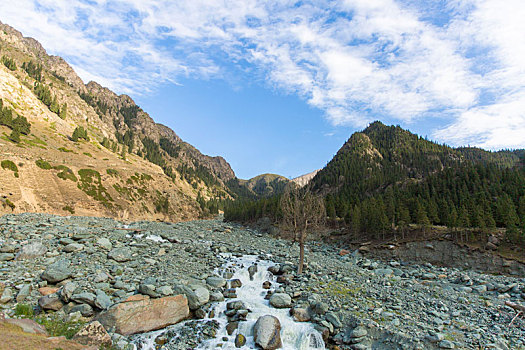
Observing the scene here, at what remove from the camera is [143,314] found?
48.5 ft

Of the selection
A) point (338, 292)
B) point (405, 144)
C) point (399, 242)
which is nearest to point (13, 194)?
point (338, 292)

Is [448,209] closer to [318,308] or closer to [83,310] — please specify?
[318,308]

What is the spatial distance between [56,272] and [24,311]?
3.58 m

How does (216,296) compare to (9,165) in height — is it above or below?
below

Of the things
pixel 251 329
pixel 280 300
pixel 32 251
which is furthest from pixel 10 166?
pixel 280 300

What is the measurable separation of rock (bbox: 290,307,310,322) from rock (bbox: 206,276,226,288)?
6.76 meters

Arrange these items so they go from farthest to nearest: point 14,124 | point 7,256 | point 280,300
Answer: point 14,124 → point 280,300 → point 7,256

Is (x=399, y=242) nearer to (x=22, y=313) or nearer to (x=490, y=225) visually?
(x=490, y=225)

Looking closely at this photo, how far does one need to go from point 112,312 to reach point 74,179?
6226 centimetres

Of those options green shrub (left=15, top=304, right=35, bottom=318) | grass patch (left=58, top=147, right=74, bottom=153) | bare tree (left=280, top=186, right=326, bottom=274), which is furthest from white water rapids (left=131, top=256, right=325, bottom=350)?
grass patch (left=58, top=147, right=74, bottom=153)

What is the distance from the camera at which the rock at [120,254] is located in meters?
21.8

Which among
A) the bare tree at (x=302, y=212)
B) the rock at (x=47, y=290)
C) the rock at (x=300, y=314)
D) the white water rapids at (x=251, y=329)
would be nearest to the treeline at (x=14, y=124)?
the rock at (x=47, y=290)

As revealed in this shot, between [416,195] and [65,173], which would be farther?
[416,195]

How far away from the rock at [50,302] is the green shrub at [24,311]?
548mm
